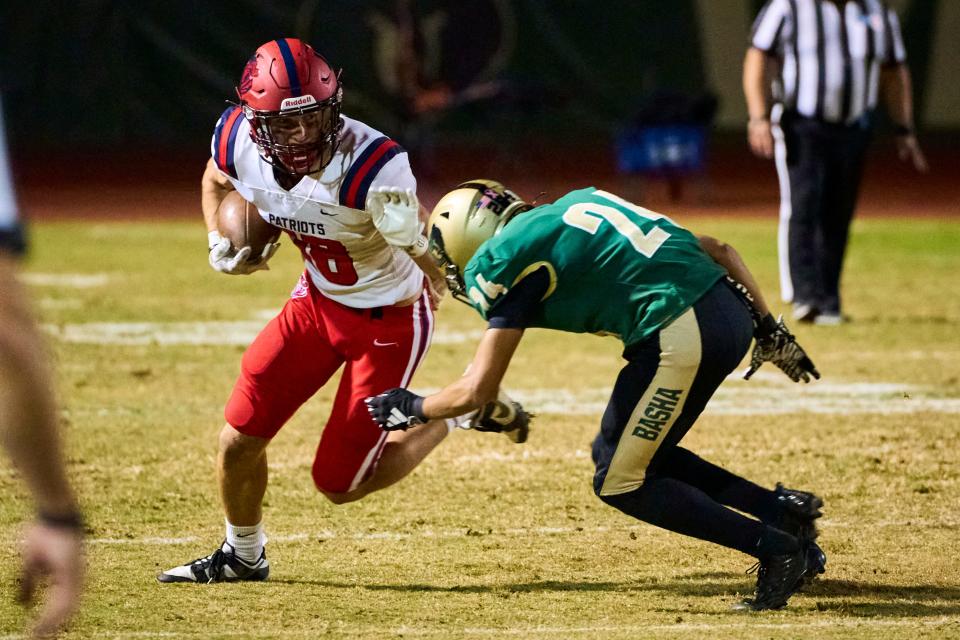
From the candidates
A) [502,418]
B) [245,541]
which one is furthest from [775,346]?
[245,541]

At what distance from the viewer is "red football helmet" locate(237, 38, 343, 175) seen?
424cm

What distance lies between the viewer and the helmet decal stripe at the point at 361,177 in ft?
14.1

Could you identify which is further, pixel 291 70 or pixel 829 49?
pixel 829 49

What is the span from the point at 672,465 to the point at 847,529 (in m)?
0.90

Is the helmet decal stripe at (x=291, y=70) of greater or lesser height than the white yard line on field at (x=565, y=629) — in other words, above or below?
above

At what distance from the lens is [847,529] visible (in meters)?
4.89

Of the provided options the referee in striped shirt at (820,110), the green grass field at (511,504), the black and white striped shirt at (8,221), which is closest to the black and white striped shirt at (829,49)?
the referee in striped shirt at (820,110)

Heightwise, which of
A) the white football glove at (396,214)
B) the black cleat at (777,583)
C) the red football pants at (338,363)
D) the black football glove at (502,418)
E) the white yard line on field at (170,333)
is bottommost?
the white yard line on field at (170,333)

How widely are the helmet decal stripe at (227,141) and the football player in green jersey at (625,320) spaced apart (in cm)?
76

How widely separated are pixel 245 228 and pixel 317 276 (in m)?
0.27

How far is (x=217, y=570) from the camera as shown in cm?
439

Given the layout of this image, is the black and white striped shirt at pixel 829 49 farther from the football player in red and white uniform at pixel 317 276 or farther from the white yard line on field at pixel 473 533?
the football player in red and white uniform at pixel 317 276

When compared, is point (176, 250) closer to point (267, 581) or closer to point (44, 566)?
point (267, 581)

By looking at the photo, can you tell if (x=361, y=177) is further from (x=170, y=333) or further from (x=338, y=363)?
(x=170, y=333)
